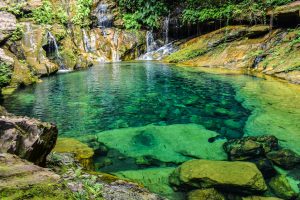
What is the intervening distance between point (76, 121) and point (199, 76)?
8950 mm

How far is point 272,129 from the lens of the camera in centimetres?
743

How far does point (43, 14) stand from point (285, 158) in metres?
22.1

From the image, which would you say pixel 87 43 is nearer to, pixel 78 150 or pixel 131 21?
pixel 131 21

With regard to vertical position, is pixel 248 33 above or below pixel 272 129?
above

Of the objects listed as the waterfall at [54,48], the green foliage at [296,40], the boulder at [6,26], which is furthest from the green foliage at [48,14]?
the green foliage at [296,40]

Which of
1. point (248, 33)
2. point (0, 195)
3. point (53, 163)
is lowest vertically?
point (53, 163)

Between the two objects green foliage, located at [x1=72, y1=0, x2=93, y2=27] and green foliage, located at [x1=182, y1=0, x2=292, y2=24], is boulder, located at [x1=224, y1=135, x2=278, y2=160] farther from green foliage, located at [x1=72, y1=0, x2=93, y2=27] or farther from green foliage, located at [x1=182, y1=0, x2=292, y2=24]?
green foliage, located at [x1=72, y1=0, x2=93, y2=27]

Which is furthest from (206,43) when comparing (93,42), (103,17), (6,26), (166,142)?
(166,142)

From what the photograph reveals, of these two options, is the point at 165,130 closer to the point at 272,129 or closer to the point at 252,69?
the point at 272,129

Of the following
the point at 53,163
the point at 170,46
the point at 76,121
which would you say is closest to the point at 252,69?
the point at 170,46

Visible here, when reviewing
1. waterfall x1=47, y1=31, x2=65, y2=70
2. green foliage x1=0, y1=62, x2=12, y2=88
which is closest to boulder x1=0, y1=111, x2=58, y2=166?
green foliage x1=0, y1=62, x2=12, y2=88

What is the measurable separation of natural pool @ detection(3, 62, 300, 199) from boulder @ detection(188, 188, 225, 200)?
0.36 m

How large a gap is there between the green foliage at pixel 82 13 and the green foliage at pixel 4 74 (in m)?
16.3

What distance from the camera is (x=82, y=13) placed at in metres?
26.7
